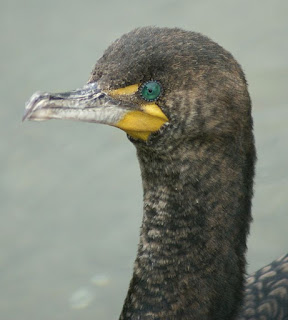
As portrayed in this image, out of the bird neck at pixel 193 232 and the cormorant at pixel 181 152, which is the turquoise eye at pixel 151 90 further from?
the bird neck at pixel 193 232

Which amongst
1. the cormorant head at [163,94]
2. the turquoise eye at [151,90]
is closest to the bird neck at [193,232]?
the cormorant head at [163,94]

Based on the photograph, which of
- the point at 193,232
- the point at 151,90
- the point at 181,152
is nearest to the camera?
the point at 151,90

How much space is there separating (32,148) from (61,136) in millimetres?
240

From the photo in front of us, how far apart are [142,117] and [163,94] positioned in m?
0.14

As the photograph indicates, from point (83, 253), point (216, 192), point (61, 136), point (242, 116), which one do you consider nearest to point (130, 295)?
point (216, 192)

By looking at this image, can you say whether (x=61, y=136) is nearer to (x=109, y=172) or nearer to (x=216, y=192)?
(x=109, y=172)

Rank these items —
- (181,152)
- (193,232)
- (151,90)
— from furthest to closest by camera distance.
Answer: (193,232), (181,152), (151,90)

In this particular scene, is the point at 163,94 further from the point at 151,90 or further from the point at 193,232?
the point at 193,232

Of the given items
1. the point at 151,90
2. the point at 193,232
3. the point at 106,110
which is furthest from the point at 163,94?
the point at 193,232

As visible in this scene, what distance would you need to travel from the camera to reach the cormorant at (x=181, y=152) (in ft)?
15.2

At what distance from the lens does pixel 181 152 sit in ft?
15.5

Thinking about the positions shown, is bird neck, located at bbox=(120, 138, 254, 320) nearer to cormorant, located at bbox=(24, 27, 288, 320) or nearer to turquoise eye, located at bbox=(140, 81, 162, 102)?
cormorant, located at bbox=(24, 27, 288, 320)

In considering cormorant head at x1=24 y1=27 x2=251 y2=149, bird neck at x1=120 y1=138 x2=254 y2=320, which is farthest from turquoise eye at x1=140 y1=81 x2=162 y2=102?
bird neck at x1=120 y1=138 x2=254 y2=320

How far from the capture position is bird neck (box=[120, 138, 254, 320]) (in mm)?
4801
